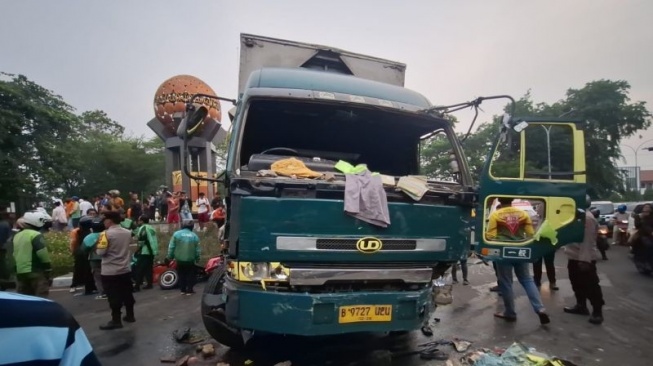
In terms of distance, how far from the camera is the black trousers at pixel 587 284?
18.4 ft

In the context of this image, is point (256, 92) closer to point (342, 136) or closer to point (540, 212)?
point (342, 136)

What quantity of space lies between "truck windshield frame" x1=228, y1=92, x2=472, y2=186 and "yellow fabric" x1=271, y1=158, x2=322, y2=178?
1.37 ft

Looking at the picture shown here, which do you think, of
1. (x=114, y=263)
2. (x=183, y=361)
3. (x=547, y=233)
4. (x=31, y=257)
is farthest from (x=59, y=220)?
(x=547, y=233)

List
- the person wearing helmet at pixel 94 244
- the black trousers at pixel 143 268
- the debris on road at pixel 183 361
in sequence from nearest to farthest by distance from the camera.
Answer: the debris on road at pixel 183 361 → the person wearing helmet at pixel 94 244 → the black trousers at pixel 143 268

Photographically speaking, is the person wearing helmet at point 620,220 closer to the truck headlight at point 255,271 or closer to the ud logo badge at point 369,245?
the ud logo badge at point 369,245

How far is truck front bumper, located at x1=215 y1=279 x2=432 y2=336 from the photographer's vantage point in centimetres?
337

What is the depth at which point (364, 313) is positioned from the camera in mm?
3543

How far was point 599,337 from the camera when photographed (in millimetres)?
5059

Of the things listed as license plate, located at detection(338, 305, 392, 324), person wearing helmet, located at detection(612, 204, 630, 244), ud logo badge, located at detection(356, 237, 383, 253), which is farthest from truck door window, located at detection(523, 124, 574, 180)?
person wearing helmet, located at detection(612, 204, 630, 244)

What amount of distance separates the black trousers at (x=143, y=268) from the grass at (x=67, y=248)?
1.54 metres

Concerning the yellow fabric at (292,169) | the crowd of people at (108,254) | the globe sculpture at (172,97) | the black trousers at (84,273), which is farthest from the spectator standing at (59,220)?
the yellow fabric at (292,169)

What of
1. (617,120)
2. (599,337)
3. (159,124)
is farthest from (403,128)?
(617,120)

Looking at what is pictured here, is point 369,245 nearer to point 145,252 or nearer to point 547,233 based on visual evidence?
point 547,233

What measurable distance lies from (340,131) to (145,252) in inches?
201
